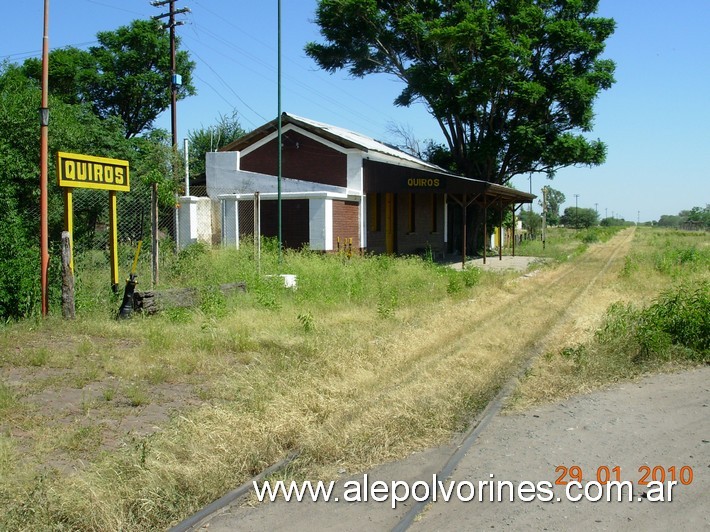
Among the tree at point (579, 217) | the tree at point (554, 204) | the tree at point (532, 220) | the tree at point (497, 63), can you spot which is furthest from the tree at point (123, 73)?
the tree at point (579, 217)

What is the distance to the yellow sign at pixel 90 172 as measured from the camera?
10.4m

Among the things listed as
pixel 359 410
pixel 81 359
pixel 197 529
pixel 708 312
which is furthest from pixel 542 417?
pixel 81 359

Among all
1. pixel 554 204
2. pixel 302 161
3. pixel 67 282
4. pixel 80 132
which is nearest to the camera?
pixel 67 282

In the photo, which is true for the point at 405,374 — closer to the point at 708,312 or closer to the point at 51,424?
the point at 51,424

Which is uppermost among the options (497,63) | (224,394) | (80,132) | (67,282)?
(497,63)

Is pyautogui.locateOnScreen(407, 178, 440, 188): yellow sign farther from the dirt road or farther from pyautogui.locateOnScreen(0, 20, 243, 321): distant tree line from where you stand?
→ the dirt road

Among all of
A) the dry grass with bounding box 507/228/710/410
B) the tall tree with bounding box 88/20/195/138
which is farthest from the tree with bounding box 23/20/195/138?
the dry grass with bounding box 507/228/710/410

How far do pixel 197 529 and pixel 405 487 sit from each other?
1.44 m

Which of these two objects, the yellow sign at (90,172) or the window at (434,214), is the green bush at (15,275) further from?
the window at (434,214)

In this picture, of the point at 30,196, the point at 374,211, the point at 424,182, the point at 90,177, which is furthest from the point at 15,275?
the point at 374,211

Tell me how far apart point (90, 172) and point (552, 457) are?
864 cm

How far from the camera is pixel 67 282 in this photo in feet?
33.7

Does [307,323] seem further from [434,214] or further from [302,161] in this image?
[434,214]

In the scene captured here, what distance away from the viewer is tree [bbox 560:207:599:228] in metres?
145
